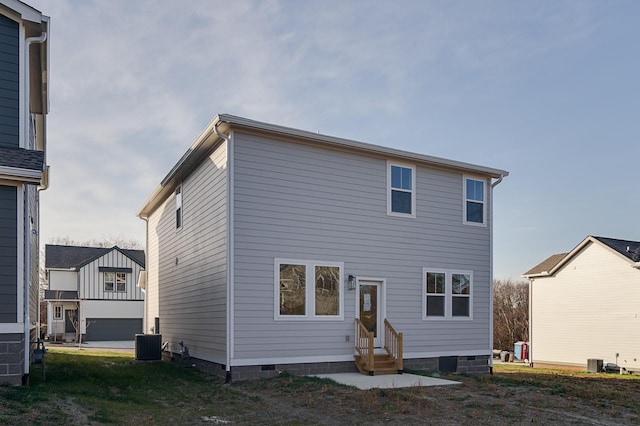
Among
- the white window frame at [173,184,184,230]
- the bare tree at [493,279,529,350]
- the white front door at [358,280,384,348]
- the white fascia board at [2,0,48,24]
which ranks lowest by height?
the bare tree at [493,279,529,350]

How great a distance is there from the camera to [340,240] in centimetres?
1366

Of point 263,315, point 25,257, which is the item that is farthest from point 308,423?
point 25,257

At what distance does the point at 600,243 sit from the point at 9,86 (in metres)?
20.9

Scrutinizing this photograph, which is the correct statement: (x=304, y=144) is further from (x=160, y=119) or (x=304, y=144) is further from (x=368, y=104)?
(x=160, y=119)

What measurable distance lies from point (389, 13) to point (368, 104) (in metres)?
2.71

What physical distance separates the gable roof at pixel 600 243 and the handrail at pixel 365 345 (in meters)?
12.9

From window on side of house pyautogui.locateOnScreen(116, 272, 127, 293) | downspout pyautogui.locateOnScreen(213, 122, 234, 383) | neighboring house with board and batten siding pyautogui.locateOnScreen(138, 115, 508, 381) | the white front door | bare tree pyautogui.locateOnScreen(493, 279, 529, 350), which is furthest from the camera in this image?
window on side of house pyautogui.locateOnScreen(116, 272, 127, 293)

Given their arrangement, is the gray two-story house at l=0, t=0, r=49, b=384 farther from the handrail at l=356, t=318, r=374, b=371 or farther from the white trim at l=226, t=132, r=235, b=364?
the handrail at l=356, t=318, r=374, b=371

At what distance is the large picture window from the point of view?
12.7m

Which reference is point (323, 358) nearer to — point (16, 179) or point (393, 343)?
point (393, 343)

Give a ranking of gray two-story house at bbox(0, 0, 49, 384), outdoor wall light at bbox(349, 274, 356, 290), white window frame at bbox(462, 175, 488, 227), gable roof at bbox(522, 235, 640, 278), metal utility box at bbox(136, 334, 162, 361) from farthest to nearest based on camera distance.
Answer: gable roof at bbox(522, 235, 640, 278)
metal utility box at bbox(136, 334, 162, 361)
white window frame at bbox(462, 175, 488, 227)
outdoor wall light at bbox(349, 274, 356, 290)
gray two-story house at bbox(0, 0, 49, 384)

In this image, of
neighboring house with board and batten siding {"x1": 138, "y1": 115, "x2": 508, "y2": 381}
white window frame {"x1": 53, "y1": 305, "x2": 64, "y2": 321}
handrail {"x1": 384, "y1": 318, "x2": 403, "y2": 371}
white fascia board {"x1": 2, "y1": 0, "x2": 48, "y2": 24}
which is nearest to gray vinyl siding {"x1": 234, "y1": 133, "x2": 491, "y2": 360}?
Result: neighboring house with board and batten siding {"x1": 138, "y1": 115, "x2": 508, "y2": 381}

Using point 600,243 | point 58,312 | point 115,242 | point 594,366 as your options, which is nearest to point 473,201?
point 600,243

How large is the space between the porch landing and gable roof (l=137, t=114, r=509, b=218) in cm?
526
